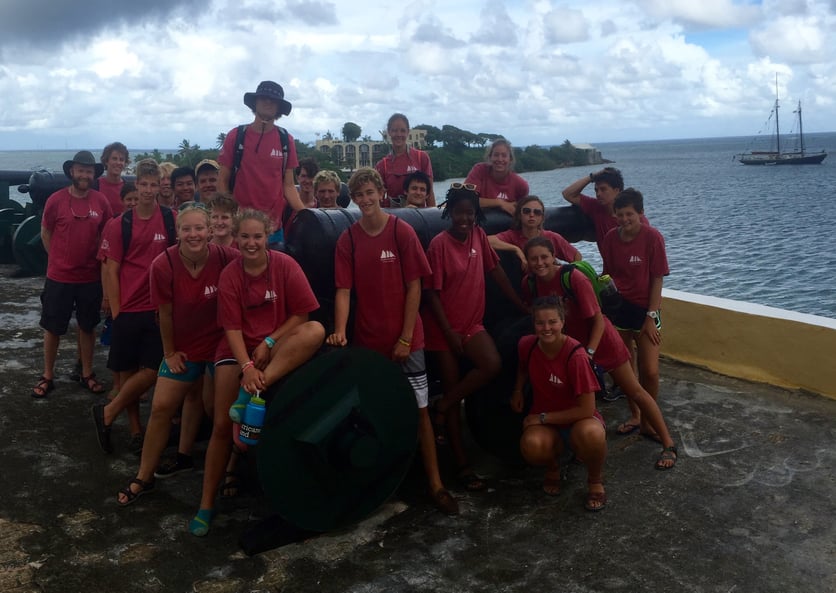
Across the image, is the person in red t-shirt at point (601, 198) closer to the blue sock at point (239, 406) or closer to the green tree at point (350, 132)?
the blue sock at point (239, 406)

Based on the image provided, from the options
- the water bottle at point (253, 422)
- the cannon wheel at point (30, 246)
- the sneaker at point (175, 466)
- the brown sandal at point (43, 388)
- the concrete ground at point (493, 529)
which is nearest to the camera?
the concrete ground at point (493, 529)

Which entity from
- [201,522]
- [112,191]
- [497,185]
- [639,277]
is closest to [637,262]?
[639,277]

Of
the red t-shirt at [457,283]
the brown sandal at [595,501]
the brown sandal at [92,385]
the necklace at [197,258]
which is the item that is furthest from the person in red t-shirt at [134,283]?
the brown sandal at [595,501]

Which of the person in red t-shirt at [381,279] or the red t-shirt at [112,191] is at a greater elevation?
the red t-shirt at [112,191]

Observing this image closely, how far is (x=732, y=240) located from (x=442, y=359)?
125 ft

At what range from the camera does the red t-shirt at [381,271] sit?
3.82 meters

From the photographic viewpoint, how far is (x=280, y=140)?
193 inches

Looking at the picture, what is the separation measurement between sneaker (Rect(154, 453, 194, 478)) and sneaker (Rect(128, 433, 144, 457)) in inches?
13.0

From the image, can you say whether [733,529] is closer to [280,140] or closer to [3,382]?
[280,140]

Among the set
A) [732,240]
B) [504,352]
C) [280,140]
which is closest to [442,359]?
[504,352]

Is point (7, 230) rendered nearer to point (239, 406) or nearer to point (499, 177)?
point (499, 177)

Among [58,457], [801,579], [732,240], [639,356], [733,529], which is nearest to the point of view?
[801,579]

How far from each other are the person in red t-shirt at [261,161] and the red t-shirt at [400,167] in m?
1.09

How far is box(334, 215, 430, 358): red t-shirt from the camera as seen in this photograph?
3818mm
